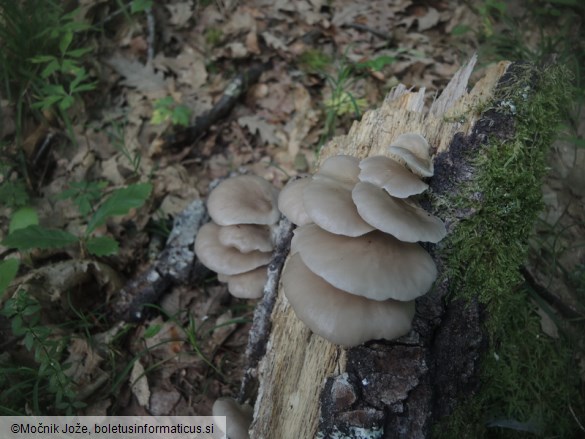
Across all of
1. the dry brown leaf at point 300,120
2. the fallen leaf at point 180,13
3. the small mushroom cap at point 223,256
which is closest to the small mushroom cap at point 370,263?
the small mushroom cap at point 223,256

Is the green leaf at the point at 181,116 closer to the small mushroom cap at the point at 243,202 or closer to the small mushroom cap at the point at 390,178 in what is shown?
the small mushroom cap at the point at 243,202

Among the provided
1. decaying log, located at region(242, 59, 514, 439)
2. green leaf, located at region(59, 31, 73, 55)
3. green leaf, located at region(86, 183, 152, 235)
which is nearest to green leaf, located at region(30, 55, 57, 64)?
green leaf, located at region(59, 31, 73, 55)

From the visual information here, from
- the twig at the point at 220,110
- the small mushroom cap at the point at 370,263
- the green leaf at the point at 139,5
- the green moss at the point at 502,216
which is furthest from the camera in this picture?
the green leaf at the point at 139,5

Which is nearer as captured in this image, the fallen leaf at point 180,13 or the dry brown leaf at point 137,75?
the dry brown leaf at point 137,75

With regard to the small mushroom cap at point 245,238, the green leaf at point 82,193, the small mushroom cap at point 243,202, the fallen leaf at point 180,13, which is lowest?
the green leaf at point 82,193

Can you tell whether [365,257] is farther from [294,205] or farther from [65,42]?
[65,42]

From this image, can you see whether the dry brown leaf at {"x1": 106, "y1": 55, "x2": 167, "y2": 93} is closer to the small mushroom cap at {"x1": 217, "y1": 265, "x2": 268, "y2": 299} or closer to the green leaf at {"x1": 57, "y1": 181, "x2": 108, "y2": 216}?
the green leaf at {"x1": 57, "y1": 181, "x2": 108, "y2": 216}

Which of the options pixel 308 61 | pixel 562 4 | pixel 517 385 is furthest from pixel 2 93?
pixel 562 4
